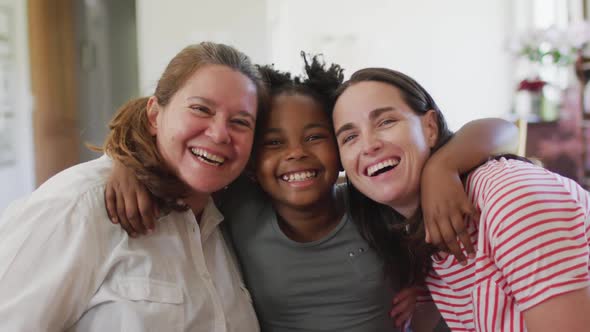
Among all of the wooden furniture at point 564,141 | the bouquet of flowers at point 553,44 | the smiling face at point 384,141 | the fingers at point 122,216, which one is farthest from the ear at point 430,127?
the bouquet of flowers at point 553,44

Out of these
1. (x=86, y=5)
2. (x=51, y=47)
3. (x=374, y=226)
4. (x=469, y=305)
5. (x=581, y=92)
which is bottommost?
(x=469, y=305)

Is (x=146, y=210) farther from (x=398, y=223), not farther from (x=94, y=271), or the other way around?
(x=398, y=223)

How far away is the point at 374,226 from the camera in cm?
119

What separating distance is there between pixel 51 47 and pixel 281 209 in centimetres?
175

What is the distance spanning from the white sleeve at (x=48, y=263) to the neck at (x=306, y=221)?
19.4 inches

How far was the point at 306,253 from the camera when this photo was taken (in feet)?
3.93

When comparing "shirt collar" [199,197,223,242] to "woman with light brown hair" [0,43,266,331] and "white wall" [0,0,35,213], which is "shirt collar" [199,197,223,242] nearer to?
"woman with light brown hair" [0,43,266,331]

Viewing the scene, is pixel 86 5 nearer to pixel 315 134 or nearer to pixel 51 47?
pixel 51 47

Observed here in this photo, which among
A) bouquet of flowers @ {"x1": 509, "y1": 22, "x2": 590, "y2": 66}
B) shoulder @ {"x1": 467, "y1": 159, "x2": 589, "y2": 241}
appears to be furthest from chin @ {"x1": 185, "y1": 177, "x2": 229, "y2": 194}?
bouquet of flowers @ {"x1": 509, "y1": 22, "x2": 590, "y2": 66}

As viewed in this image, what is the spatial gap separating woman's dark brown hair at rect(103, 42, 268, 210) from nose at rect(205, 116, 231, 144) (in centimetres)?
12

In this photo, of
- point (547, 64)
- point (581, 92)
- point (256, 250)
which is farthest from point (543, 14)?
point (256, 250)

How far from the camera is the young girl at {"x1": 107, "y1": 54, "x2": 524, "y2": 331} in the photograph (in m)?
1.17

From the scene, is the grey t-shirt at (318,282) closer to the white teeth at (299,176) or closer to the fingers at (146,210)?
the white teeth at (299,176)

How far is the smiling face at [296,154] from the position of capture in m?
1.16
